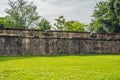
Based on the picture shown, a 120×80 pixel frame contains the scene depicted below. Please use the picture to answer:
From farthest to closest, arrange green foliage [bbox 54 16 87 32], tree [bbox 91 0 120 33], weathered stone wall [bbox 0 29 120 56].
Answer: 1. green foliage [bbox 54 16 87 32]
2. tree [bbox 91 0 120 33]
3. weathered stone wall [bbox 0 29 120 56]

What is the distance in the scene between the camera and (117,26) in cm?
2925

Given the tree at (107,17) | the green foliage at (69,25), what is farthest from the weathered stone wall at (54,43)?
the green foliage at (69,25)

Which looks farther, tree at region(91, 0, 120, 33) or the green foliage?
the green foliage

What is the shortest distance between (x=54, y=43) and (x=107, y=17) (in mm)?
10077

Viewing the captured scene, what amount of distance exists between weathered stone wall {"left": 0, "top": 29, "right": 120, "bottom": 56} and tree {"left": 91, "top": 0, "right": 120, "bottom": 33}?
3.88 metres

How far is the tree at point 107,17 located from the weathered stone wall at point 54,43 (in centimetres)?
388

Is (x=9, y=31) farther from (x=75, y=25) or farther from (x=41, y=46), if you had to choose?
(x=75, y=25)

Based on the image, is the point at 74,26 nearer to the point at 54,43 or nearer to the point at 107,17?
the point at 107,17

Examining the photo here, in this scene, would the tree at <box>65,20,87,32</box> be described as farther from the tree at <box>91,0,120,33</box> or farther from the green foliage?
the tree at <box>91,0,120,33</box>

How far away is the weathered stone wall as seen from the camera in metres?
20.6

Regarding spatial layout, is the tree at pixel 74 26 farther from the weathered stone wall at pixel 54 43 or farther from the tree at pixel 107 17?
the weathered stone wall at pixel 54 43

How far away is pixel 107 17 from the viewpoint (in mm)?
30641

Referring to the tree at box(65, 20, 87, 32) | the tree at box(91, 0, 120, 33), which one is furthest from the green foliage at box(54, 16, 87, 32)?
the tree at box(91, 0, 120, 33)

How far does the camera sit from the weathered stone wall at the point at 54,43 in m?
20.6
